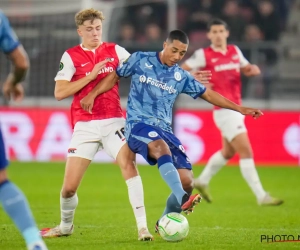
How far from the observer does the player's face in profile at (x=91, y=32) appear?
7.99m

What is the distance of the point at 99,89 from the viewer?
7.79 metres

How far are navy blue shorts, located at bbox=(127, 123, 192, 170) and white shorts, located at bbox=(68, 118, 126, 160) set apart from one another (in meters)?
0.20

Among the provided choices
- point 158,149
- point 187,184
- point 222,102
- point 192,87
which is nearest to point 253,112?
point 222,102

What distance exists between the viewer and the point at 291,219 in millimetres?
9734

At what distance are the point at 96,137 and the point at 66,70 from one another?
713 mm

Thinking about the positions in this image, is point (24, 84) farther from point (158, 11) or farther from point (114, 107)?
point (114, 107)

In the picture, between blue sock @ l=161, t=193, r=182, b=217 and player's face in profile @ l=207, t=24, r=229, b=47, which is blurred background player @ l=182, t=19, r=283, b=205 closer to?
player's face in profile @ l=207, t=24, r=229, b=47

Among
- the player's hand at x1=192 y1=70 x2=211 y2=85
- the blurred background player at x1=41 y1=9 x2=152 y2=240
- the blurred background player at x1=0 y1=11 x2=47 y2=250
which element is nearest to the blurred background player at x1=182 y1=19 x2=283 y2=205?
the player's hand at x1=192 y1=70 x2=211 y2=85

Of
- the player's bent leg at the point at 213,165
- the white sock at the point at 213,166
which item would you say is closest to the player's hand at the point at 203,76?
the player's bent leg at the point at 213,165

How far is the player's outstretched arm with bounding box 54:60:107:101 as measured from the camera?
302 inches

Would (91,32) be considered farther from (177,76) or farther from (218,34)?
(218,34)

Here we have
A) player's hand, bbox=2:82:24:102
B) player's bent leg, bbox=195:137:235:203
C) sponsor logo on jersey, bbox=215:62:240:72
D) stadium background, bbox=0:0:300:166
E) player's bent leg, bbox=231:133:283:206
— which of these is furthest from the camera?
stadium background, bbox=0:0:300:166

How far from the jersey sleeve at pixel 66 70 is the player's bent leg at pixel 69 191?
79cm

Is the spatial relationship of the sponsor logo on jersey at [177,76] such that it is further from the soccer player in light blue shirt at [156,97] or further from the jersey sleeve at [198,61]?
the jersey sleeve at [198,61]
